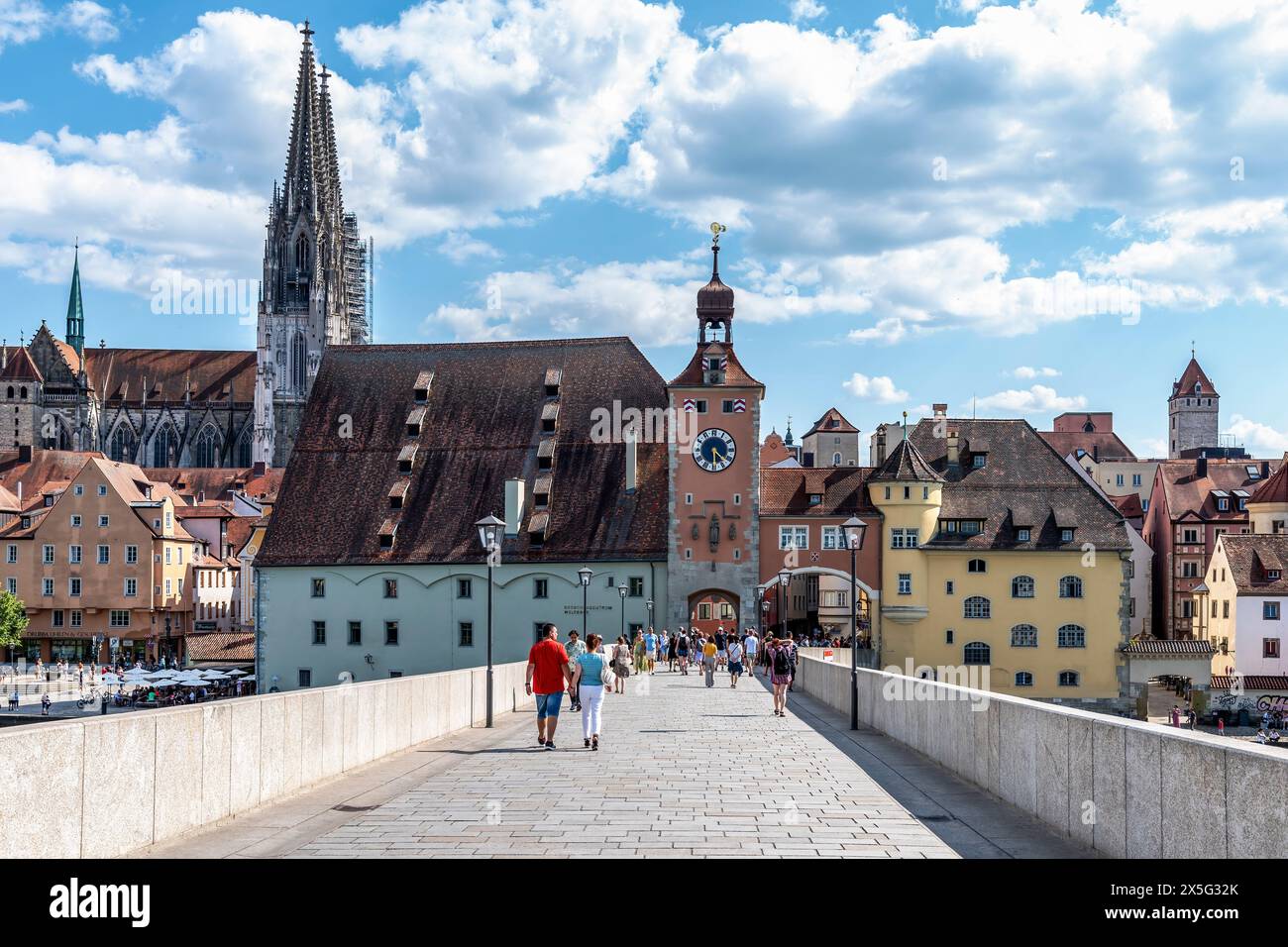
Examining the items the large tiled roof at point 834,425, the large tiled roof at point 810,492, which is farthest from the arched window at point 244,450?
the large tiled roof at point 810,492

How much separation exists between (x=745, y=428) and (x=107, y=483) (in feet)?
161

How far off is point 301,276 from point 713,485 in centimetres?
9650

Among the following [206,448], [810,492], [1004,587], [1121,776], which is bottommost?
[1121,776]

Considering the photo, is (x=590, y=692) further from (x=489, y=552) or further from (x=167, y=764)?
(x=167, y=764)

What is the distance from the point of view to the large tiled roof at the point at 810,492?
74812mm

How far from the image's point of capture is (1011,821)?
1330 cm

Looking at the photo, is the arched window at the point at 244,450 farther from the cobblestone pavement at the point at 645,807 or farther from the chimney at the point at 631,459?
the cobblestone pavement at the point at 645,807

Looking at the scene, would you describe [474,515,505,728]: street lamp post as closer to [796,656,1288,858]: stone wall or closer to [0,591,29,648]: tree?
[796,656,1288,858]: stone wall

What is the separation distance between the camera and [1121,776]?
35.5 ft

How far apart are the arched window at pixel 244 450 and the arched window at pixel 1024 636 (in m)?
106

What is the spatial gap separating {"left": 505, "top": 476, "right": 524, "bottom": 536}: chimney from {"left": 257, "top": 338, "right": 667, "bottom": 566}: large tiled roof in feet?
1.40

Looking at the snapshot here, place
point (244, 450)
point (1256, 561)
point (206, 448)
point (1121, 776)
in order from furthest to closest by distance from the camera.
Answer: point (206, 448)
point (244, 450)
point (1256, 561)
point (1121, 776)

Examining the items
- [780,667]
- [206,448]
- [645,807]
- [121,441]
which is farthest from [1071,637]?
[121,441]
